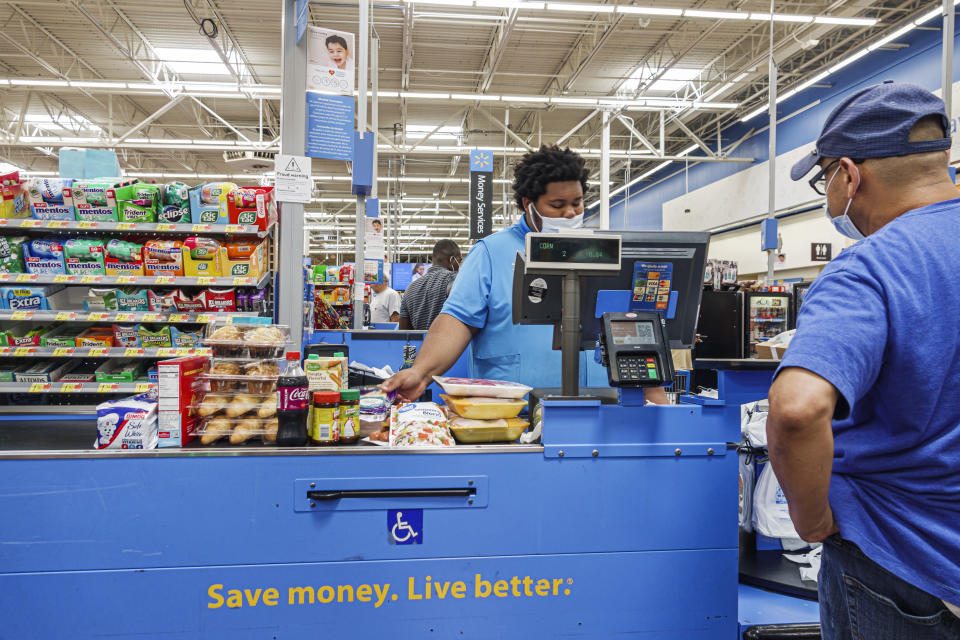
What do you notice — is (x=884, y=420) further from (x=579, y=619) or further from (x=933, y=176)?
(x=579, y=619)

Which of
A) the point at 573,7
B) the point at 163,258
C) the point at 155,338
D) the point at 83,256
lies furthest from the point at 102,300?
the point at 573,7

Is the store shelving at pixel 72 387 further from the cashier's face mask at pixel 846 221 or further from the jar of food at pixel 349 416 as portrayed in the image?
the cashier's face mask at pixel 846 221

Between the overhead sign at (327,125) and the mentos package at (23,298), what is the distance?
2936mm

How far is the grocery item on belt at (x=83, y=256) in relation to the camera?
4.36 meters

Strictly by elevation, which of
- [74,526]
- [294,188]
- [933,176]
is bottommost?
[74,526]

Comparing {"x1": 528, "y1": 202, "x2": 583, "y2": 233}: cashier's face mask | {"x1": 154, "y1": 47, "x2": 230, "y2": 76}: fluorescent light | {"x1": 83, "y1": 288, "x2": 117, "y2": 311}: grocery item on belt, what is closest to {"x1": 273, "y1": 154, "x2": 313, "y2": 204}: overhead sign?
{"x1": 528, "y1": 202, "x2": 583, "y2": 233}: cashier's face mask

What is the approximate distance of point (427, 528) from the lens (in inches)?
58.1

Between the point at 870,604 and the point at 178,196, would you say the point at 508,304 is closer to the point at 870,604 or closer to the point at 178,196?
the point at 870,604

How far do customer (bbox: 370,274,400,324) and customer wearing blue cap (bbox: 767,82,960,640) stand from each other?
7.52 meters

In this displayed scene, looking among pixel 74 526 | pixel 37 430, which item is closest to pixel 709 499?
pixel 74 526

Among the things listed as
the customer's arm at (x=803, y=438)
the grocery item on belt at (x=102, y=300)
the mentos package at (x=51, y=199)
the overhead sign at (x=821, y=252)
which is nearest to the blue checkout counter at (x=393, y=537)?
the customer's arm at (x=803, y=438)

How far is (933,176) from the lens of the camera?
3.61 feet

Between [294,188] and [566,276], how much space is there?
183 cm

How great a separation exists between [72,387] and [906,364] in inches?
201
